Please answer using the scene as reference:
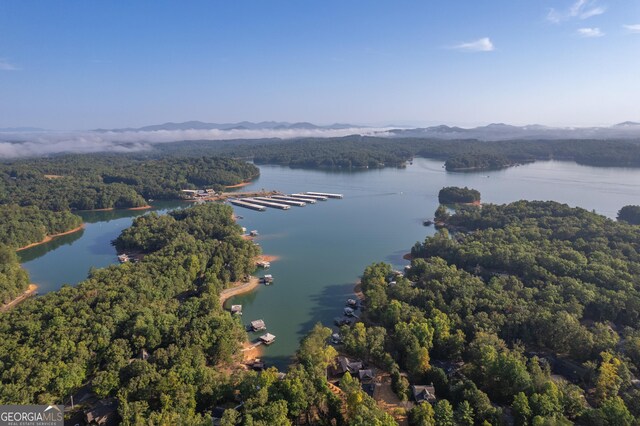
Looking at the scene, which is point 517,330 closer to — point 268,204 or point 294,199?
point 268,204

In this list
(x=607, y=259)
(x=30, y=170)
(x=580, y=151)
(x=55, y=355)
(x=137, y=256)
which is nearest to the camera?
(x=55, y=355)

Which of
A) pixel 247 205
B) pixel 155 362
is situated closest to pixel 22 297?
pixel 155 362

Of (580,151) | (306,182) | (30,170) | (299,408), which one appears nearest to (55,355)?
(299,408)

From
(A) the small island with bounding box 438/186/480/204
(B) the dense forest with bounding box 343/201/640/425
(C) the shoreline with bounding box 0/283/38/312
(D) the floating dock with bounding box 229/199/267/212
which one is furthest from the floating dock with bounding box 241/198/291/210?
(C) the shoreline with bounding box 0/283/38/312

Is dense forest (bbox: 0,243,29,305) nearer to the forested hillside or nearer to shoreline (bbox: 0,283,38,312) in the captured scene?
shoreline (bbox: 0,283,38,312)

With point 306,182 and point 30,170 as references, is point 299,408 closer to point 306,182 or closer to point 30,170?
point 306,182

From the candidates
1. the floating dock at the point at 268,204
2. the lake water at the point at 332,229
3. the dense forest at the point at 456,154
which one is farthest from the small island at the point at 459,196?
the dense forest at the point at 456,154

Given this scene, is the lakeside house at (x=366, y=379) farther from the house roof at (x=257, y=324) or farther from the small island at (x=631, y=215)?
the small island at (x=631, y=215)
